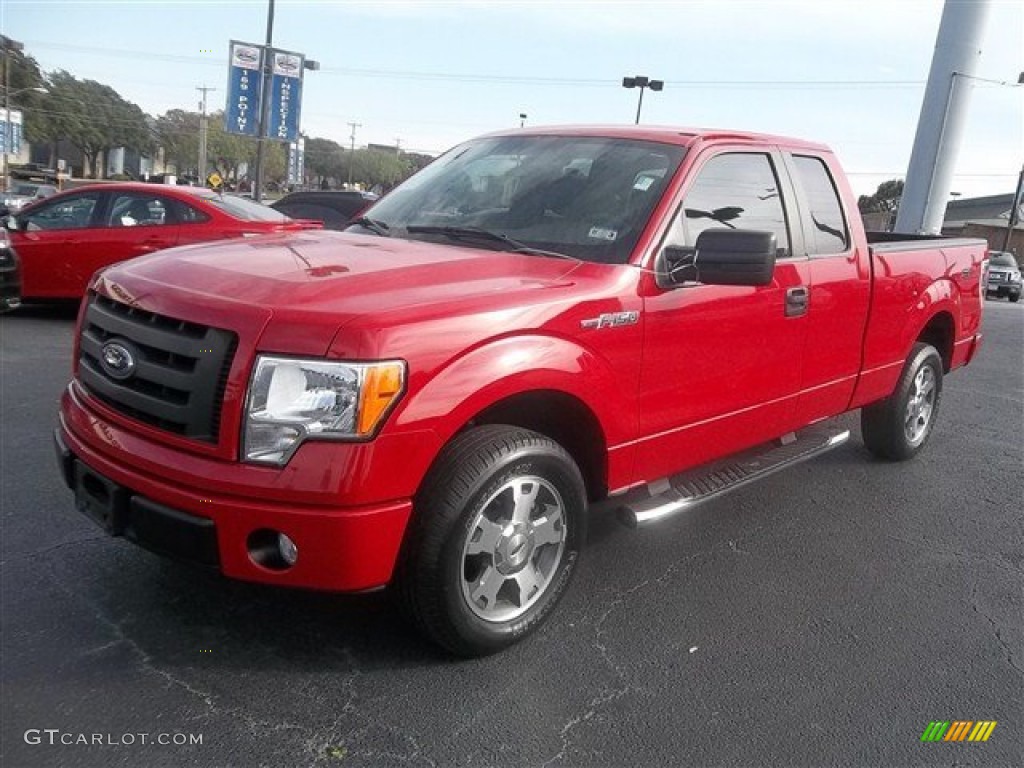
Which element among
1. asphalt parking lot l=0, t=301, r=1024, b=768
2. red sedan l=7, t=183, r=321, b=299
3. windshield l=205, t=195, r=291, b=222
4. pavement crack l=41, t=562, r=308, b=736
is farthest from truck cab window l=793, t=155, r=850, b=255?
windshield l=205, t=195, r=291, b=222

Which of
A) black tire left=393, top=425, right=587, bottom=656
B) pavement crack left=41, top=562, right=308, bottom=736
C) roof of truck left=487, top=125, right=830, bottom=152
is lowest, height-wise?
pavement crack left=41, top=562, right=308, bottom=736

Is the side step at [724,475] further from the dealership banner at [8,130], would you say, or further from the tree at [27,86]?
the tree at [27,86]

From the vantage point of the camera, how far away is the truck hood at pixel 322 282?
8.21 feet

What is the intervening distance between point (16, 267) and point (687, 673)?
7.94 m

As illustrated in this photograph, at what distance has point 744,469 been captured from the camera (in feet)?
13.5

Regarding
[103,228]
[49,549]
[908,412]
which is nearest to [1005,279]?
[908,412]

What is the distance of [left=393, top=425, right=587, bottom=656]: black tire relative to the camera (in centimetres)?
270

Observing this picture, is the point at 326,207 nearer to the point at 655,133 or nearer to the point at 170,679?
the point at 655,133

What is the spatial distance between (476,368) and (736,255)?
1.10 metres

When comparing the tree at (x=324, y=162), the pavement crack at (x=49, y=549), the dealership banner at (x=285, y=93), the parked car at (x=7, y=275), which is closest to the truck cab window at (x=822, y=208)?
the pavement crack at (x=49, y=549)

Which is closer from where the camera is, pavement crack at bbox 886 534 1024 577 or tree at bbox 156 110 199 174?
pavement crack at bbox 886 534 1024 577

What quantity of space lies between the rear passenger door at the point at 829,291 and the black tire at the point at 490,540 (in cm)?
179

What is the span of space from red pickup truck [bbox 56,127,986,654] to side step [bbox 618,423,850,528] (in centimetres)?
2

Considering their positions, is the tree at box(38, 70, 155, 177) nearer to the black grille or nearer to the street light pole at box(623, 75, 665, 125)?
the street light pole at box(623, 75, 665, 125)
